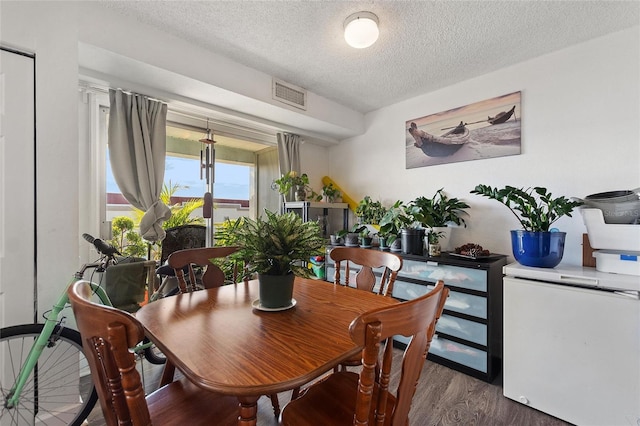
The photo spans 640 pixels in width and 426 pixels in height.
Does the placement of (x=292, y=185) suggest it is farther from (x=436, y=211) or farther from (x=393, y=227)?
(x=436, y=211)

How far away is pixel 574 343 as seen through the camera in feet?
4.97

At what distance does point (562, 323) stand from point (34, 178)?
3.12 m

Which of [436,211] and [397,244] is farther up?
[436,211]

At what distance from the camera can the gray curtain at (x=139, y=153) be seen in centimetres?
215

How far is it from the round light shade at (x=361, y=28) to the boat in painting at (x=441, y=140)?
1.37 meters

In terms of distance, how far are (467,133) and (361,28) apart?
149cm

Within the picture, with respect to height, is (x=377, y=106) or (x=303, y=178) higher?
(x=377, y=106)

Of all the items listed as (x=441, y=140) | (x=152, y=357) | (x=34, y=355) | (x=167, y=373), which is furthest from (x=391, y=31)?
(x=152, y=357)

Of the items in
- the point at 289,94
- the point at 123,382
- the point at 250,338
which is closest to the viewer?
the point at 123,382

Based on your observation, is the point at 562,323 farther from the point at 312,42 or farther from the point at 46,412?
the point at 46,412

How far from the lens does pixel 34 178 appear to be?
1464 millimetres

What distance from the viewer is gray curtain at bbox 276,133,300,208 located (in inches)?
128

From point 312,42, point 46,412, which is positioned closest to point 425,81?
point 312,42

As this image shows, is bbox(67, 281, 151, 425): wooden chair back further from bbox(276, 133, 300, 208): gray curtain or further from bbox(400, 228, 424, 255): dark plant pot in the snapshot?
bbox(276, 133, 300, 208): gray curtain
